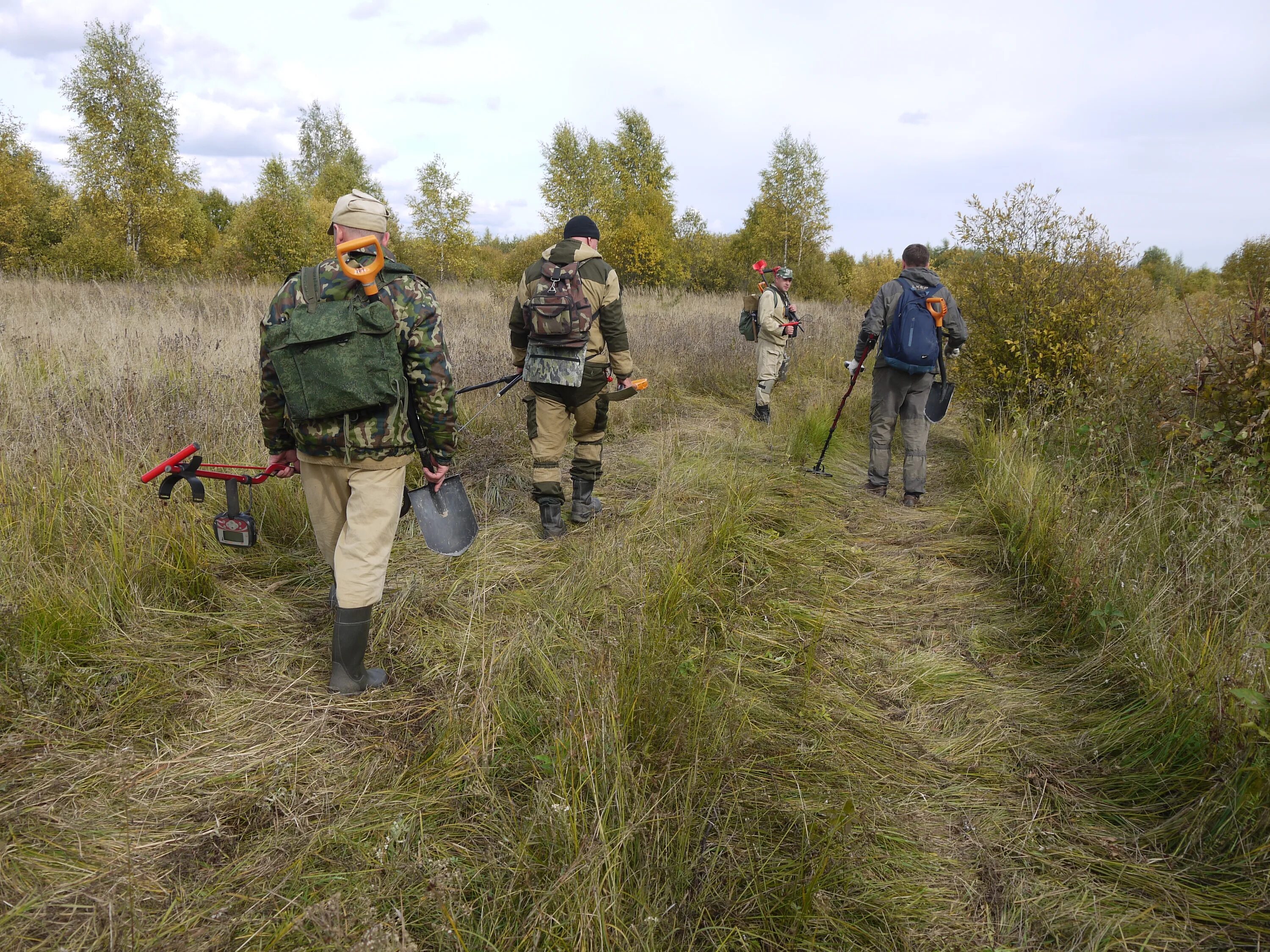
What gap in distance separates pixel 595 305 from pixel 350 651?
8.53 feet

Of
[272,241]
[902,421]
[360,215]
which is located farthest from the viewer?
[272,241]

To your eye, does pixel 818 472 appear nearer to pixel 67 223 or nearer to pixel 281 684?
pixel 281 684

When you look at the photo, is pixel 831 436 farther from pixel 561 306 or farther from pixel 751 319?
pixel 561 306

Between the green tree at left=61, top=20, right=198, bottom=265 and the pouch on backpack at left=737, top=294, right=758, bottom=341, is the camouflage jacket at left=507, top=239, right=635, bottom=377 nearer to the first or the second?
the pouch on backpack at left=737, top=294, right=758, bottom=341

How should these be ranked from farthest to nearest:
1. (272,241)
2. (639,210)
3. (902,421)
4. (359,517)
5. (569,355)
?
1. (639,210)
2. (272,241)
3. (902,421)
4. (569,355)
5. (359,517)

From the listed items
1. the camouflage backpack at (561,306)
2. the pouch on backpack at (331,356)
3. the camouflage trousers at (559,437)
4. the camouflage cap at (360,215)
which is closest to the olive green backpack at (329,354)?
the pouch on backpack at (331,356)

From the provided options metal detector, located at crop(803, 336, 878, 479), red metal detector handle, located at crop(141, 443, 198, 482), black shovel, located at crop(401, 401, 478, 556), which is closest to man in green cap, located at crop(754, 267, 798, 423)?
metal detector, located at crop(803, 336, 878, 479)

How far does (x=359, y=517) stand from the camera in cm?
268

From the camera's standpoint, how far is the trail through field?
172 centimetres

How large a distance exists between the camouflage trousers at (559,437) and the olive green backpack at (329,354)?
80.4 inches

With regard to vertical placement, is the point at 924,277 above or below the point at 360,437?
above

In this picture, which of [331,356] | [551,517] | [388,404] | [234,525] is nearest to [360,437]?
[388,404]

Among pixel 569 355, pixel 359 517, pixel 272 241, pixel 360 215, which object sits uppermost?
pixel 272 241

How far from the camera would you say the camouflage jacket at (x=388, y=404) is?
2566 mm
